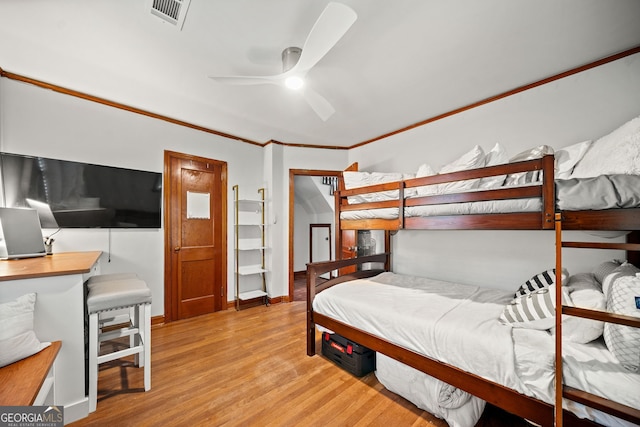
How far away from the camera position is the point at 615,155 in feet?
4.26

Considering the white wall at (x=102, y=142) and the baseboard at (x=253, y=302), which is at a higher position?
the white wall at (x=102, y=142)

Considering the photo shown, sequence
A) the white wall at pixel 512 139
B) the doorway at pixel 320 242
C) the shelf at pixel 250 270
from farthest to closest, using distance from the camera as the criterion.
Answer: the doorway at pixel 320 242 < the shelf at pixel 250 270 < the white wall at pixel 512 139

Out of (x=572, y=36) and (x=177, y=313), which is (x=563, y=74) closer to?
(x=572, y=36)


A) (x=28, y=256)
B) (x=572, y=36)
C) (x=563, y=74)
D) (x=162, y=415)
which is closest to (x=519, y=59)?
(x=572, y=36)

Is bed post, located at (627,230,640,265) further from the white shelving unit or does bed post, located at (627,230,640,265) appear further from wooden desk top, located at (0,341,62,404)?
the white shelving unit

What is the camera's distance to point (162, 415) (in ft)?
5.07

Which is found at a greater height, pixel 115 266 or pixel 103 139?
pixel 103 139

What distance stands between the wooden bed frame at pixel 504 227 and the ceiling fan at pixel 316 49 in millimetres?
1136

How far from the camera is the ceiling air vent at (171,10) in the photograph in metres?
1.39

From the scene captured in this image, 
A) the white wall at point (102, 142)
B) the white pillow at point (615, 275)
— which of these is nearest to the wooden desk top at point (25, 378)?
the white wall at point (102, 142)

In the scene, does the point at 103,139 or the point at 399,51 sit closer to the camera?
the point at 399,51

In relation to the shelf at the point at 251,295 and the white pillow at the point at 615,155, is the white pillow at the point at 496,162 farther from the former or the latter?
the shelf at the point at 251,295

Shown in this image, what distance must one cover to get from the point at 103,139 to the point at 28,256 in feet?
4.30

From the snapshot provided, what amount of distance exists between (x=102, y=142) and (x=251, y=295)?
8.33ft
